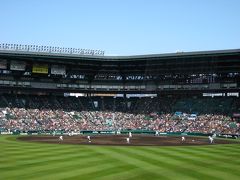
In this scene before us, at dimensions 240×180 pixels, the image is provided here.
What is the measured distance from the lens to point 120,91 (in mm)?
95000

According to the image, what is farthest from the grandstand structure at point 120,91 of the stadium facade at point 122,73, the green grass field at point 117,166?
the green grass field at point 117,166

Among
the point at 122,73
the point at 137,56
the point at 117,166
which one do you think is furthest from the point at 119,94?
the point at 117,166

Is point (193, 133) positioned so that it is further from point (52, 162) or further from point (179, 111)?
point (52, 162)

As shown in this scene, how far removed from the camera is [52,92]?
93.8 m

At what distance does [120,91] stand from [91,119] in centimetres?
1233

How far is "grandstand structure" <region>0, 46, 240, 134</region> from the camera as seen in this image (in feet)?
258

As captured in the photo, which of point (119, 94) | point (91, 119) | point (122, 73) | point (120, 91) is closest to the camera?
point (91, 119)

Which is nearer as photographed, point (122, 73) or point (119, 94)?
point (122, 73)

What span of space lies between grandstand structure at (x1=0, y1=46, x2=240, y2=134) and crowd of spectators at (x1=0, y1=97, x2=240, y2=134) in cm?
23

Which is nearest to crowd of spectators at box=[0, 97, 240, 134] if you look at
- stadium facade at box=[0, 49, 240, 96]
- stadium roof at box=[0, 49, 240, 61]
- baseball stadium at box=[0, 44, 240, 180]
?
baseball stadium at box=[0, 44, 240, 180]

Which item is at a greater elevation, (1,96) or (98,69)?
(98,69)

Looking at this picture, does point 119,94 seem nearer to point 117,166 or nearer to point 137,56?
point 137,56

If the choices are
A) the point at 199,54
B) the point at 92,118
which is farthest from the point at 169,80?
the point at 92,118

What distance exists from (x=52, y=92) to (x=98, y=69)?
1504 cm
